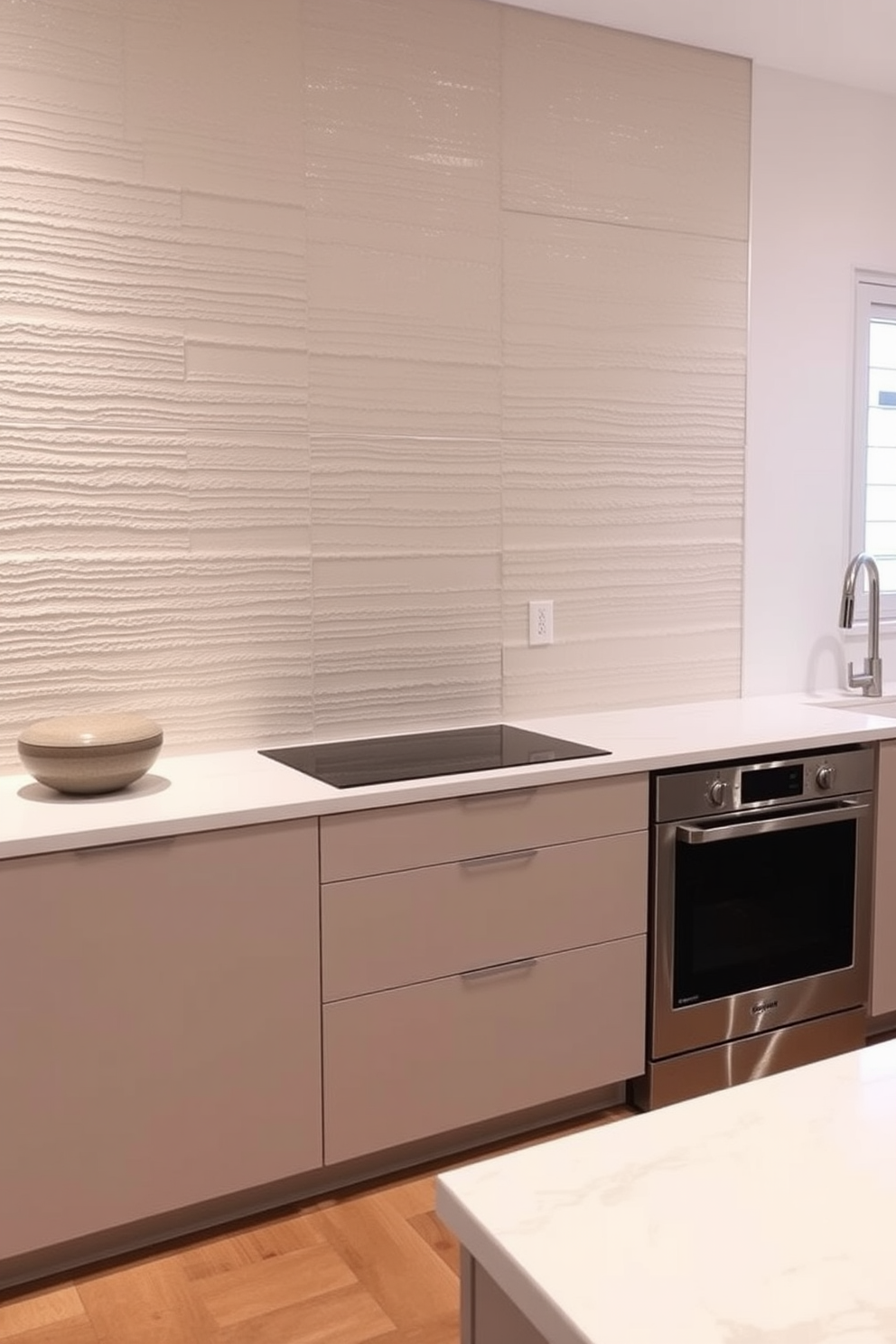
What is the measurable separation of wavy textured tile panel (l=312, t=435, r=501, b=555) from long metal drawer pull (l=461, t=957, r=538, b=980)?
3.23 feet

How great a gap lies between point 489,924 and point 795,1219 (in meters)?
1.75

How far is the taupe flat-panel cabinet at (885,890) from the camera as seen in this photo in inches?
120

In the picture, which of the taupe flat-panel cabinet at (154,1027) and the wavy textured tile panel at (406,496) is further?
the wavy textured tile panel at (406,496)

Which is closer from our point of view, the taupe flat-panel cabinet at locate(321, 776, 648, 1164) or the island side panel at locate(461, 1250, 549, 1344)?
the island side panel at locate(461, 1250, 549, 1344)

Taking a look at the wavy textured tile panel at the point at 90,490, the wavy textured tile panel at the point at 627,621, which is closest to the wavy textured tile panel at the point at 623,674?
the wavy textured tile panel at the point at 627,621

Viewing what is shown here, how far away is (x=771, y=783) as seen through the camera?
2.85m

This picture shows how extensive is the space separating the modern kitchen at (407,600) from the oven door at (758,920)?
0.04 ft

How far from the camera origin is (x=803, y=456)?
357cm

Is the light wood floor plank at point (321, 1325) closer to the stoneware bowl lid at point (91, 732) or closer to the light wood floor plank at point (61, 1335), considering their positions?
the light wood floor plank at point (61, 1335)

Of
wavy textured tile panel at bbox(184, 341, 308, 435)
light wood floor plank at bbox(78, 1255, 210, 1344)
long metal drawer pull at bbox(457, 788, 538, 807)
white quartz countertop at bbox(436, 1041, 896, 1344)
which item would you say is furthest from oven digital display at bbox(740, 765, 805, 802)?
white quartz countertop at bbox(436, 1041, 896, 1344)

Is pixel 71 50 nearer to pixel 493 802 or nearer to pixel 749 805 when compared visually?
pixel 493 802

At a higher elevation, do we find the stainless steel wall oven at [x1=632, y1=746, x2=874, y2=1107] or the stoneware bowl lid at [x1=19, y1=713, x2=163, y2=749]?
the stoneware bowl lid at [x1=19, y1=713, x2=163, y2=749]

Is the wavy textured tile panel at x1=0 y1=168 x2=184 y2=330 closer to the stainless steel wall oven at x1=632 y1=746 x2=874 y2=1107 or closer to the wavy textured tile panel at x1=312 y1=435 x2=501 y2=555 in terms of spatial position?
the wavy textured tile panel at x1=312 y1=435 x2=501 y2=555

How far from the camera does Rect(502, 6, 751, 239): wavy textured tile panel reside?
9.87ft
